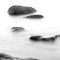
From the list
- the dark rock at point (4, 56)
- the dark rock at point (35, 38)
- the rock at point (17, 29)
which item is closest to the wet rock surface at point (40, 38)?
the dark rock at point (35, 38)

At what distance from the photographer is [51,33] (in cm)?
408

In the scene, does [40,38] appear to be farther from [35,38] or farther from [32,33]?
[32,33]

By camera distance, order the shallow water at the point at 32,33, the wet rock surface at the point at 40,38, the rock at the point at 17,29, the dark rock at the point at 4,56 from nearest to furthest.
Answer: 1. the dark rock at the point at 4,56
2. the shallow water at the point at 32,33
3. the wet rock surface at the point at 40,38
4. the rock at the point at 17,29

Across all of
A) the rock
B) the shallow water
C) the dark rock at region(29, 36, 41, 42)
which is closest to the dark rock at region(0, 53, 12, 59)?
the shallow water

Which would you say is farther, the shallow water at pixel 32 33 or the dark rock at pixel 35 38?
the dark rock at pixel 35 38

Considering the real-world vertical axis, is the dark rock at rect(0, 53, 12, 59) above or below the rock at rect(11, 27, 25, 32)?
below

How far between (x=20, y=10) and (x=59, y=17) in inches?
36.7

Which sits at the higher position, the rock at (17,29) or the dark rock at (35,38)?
the rock at (17,29)

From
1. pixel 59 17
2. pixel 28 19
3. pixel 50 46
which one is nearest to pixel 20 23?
pixel 28 19

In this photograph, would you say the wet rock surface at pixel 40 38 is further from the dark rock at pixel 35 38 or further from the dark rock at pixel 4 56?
the dark rock at pixel 4 56

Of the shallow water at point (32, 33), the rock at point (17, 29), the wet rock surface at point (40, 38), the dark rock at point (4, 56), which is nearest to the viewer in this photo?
the dark rock at point (4, 56)

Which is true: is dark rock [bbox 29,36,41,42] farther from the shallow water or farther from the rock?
the rock

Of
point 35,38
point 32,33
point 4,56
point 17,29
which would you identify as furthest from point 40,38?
point 4,56

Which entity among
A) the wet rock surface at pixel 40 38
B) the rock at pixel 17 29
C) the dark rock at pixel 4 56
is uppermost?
the rock at pixel 17 29
